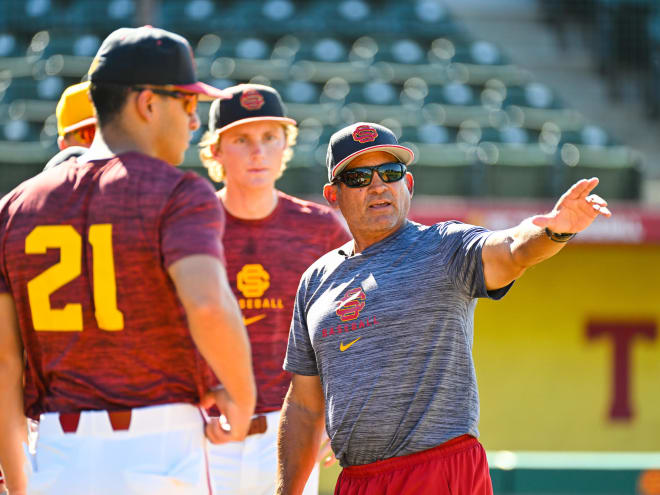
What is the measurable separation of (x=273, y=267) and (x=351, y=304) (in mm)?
972

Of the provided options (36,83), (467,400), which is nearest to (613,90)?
(36,83)

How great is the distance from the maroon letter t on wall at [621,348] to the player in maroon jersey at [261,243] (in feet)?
17.1

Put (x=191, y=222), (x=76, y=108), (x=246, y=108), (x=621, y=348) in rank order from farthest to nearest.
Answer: (x=621, y=348), (x=246, y=108), (x=76, y=108), (x=191, y=222)

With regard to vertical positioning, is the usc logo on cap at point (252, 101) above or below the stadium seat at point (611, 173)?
above

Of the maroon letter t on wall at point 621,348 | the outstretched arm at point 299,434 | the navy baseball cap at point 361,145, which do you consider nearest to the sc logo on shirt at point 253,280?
the outstretched arm at point 299,434

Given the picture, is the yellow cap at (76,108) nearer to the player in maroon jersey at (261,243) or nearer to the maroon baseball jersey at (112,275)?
the player in maroon jersey at (261,243)

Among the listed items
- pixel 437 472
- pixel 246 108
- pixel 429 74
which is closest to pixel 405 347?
pixel 437 472

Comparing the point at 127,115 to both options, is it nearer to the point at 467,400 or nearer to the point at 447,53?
the point at 467,400

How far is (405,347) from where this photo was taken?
8.89ft

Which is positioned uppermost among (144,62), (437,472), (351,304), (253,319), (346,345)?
(144,62)

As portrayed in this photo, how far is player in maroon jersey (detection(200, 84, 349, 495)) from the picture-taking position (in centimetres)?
358

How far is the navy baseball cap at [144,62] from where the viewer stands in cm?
229

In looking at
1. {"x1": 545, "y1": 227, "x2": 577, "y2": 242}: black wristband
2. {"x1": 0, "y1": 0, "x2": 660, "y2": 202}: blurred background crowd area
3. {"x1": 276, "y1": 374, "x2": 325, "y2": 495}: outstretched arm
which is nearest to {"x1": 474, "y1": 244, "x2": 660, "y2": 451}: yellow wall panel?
{"x1": 0, "y1": 0, "x2": 660, "y2": 202}: blurred background crowd area

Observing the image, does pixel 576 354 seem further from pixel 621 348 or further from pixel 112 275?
pixel 112 275
